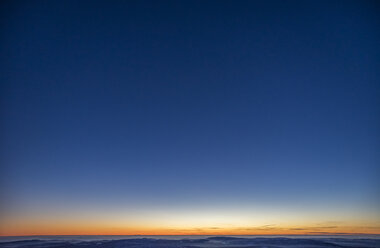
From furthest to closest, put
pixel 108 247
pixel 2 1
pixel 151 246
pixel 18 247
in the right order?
pixel 151 246 < pixel 108 247 < pixel 18 247 < pixel 2 1

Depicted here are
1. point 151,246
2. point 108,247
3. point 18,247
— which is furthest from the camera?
point 151,246

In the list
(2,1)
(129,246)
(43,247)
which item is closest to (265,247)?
(129,246)

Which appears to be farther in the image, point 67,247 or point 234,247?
point 234,247

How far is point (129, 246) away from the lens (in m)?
14.9

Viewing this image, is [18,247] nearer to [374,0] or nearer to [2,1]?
[2,1]

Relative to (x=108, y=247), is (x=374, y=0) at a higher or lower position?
higher

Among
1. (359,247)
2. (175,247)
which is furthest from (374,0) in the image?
(175,247)

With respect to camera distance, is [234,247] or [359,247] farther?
[234,247]

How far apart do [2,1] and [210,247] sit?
1323 centimetres

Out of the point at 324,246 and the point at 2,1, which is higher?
the point at 2,1

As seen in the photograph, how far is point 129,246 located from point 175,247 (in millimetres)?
2325

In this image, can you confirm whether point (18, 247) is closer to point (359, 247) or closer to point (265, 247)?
point (265, 247)

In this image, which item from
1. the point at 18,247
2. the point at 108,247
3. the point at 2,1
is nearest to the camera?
the point at 2,1

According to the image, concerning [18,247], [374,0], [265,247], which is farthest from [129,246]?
[374,0]
